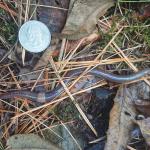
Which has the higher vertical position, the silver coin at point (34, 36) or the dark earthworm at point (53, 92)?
the silver coin at point (34, 36)

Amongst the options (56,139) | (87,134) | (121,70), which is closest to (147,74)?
(121,70)

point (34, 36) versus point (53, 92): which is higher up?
→ point (34, 36)

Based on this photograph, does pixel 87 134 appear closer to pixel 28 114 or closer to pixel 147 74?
pixel 28 114

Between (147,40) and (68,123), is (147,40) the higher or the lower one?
the higher one

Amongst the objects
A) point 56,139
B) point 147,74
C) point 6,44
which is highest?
point 6,44

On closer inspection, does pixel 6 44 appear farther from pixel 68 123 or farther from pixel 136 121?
pixel 136 121

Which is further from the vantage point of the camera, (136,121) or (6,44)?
(6,44)

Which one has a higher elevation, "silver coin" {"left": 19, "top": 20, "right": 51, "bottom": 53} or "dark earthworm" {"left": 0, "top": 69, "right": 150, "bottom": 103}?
"silver coin" {"left": 19, "top": 20, "right": 51, "bottom": 53}
